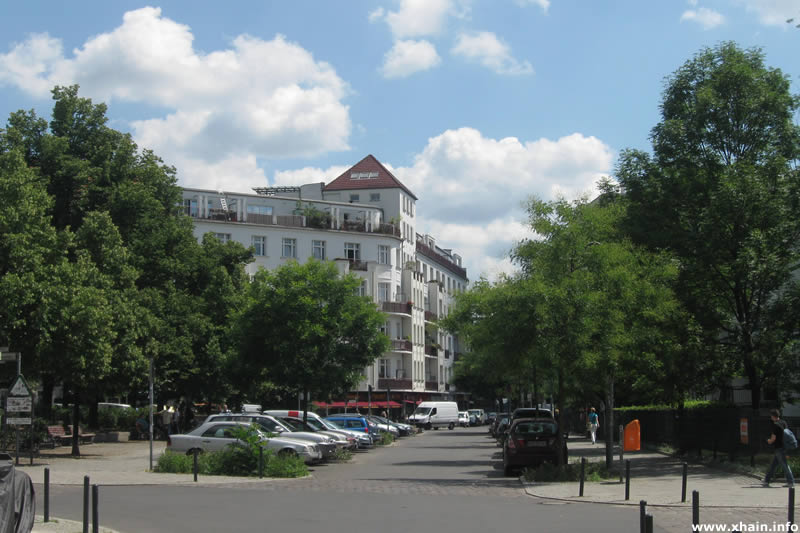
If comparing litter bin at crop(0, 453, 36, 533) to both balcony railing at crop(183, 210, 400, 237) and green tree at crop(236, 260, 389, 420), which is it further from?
balcony railing at crop(183, 210, 400, 237)

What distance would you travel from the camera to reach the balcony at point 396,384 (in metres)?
84.5

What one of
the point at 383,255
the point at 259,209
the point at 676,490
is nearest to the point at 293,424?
the point at 676,490

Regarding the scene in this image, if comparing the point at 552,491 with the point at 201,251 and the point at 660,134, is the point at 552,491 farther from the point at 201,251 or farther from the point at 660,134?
the point at 201,251

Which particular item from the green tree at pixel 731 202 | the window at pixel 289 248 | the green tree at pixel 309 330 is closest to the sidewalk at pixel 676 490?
the green tree at pixel 731 202

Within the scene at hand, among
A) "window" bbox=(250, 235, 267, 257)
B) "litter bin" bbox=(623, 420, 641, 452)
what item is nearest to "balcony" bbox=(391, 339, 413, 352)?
"window" bbox=(250, 235, 267, 257)

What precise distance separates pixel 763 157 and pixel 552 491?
613 inches

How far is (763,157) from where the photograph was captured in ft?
97.0

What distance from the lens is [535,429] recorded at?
24938mm

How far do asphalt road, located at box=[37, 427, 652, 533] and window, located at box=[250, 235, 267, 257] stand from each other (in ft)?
177

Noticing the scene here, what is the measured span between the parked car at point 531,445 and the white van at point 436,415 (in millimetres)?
55553

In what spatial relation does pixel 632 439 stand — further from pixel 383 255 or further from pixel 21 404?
pixel 383 255

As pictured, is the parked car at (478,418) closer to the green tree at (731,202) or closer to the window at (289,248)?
the window at (289,248)

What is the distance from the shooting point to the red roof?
298ft

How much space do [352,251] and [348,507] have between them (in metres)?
66.9
